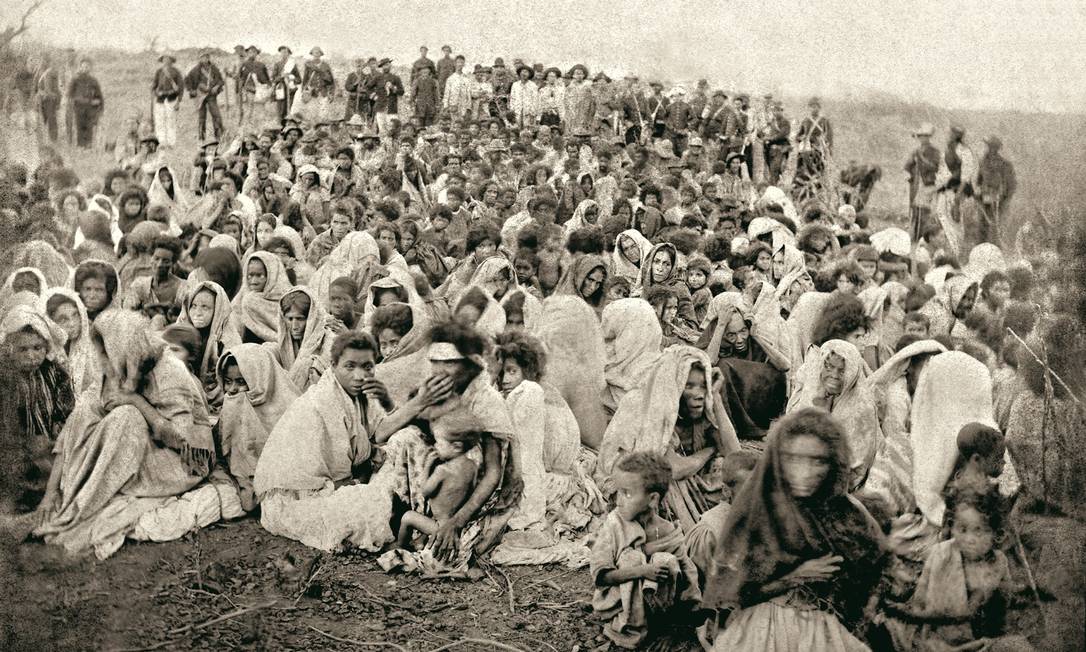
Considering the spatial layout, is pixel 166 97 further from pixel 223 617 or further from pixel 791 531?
pixel 791 531

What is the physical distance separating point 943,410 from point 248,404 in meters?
3.55

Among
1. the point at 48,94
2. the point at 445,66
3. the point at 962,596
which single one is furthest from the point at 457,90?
the point at 962,596

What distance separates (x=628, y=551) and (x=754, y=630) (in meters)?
0.64

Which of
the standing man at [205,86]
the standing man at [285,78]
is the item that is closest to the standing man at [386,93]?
the standing man at [285,78]

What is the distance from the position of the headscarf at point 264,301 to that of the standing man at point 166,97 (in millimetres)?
977

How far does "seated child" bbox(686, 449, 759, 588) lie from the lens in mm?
5082

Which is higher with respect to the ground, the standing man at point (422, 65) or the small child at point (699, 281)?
the standing man at point (422, 65)

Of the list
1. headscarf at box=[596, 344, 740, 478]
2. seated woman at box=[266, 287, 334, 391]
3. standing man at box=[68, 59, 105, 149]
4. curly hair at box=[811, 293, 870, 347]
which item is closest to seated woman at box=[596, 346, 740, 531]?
headscarf at box=[596, 344, 740, 478]

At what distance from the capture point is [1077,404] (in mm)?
5426

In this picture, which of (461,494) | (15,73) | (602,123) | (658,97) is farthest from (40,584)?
(602,123)

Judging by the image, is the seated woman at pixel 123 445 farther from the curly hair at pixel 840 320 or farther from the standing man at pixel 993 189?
the standing man at pixel 993 189

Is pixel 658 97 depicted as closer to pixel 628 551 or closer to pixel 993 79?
pixel 993 79

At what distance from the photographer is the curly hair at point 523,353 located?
5.79 meters

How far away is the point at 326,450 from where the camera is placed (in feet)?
19.1
